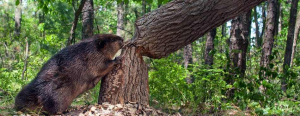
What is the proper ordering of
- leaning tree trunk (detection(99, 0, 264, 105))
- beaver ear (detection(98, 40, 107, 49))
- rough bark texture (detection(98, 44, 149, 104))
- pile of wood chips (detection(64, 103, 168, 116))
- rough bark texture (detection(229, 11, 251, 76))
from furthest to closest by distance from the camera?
rough bark texture (detection(229, 11, 251, 76)), beaver ear (detection(98, 40, 107, 49)), rough bark texture (detection(98, 44, 149, 104)), leaning tree trunk (detection(99, 0, 264, 105)), pile of wood chips (detection(64, 103, 168, 116))

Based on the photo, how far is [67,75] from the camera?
4.05 meters

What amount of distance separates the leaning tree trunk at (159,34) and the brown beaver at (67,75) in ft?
0.75

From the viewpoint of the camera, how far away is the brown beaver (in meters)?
3.90

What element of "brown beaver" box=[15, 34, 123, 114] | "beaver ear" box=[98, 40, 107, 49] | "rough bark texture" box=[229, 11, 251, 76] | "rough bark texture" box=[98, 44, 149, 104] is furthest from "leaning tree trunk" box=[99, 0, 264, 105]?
"rough bark texture" box=[229, 11, 251, 76]

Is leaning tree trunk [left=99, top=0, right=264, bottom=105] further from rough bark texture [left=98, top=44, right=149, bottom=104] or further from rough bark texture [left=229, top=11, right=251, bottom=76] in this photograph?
rough bark texture [left=229, top=11, right=251, bottom=76]

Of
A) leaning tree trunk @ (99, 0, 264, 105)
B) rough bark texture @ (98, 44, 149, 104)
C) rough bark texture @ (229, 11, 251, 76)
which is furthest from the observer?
rough bark texture @ (229, 11, 251, 76)

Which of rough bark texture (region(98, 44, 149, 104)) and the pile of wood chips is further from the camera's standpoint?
rough bark texture (region(98, 44, 149, 104))

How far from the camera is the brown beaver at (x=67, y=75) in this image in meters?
3.90

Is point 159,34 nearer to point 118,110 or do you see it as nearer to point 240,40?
point 118,110

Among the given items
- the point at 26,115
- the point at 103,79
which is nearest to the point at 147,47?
the point at 103,79

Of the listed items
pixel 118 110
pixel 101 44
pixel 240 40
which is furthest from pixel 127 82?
pixel 240 40

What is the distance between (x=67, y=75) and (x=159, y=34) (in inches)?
58.3

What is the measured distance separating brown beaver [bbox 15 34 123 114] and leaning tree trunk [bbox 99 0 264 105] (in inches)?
9.0

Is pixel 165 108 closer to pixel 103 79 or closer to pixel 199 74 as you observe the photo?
pixel 199 74
